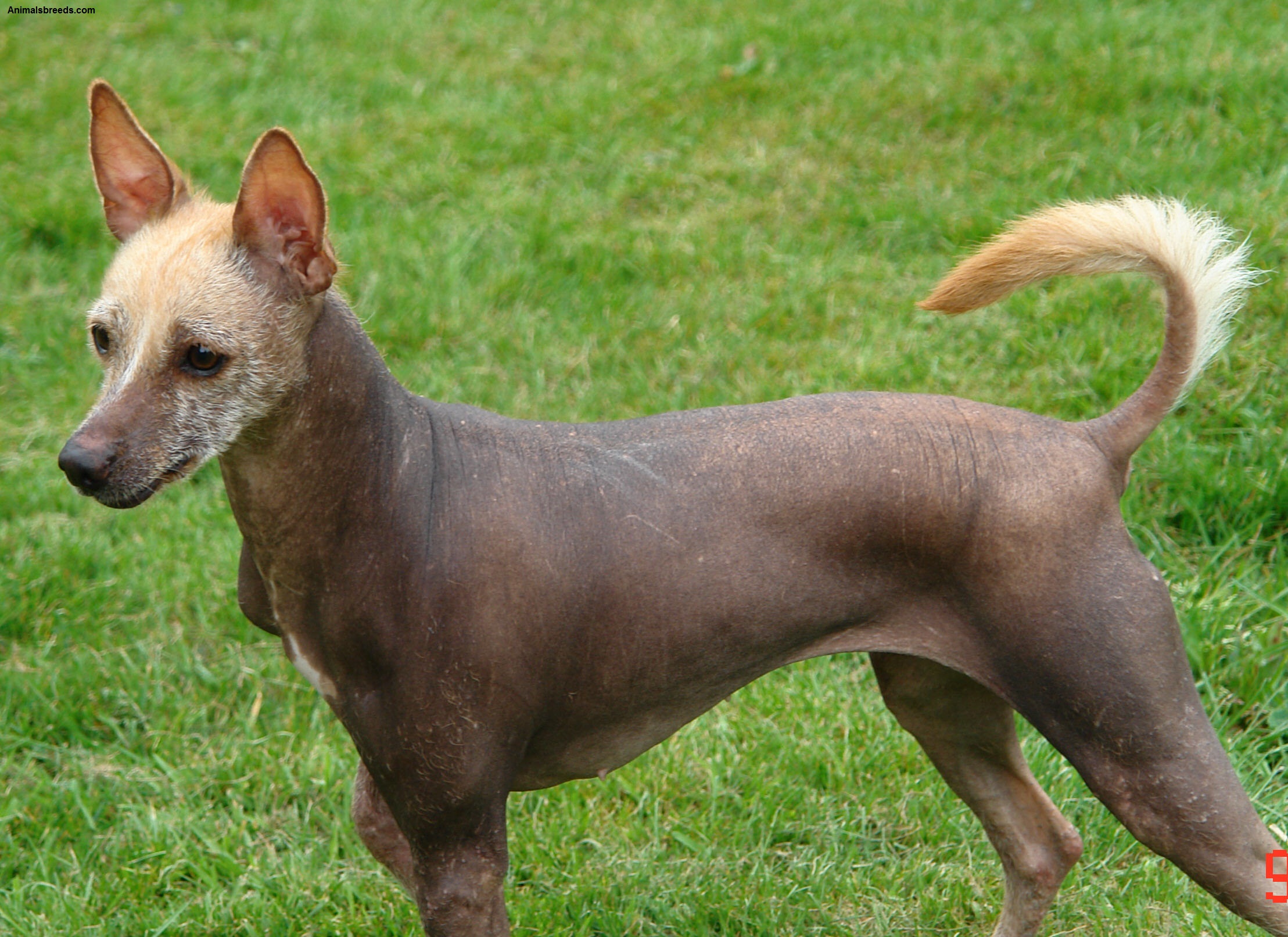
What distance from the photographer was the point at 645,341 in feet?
17.4

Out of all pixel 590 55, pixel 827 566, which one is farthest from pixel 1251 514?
pixel 590 55

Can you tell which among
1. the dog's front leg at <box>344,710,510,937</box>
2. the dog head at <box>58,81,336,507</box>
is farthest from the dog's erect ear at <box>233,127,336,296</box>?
the dog's front leg at <box>344,710,510,937</box>

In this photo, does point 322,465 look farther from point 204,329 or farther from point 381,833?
point 381,833

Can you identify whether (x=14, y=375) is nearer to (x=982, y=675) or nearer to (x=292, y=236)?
(x=292, y=236)

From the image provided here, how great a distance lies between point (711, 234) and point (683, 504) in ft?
11.7

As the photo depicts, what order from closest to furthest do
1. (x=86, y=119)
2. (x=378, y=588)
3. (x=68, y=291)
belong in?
(x=378, y=588), (x=68, y=291), (x=86, y=119)

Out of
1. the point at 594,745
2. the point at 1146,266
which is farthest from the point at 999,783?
the point at 1146,266

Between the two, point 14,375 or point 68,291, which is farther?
point 68,291

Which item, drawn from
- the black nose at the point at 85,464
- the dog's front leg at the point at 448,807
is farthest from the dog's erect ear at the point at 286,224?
the dog's front leg at the point at 448,807

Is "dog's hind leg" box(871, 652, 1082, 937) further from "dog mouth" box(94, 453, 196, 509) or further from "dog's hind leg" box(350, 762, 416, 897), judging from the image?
"dog mouth" box(94, 453, 196, 509)

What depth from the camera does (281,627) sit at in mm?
2471

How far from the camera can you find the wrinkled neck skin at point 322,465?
2.30 m

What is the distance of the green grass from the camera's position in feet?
11.1

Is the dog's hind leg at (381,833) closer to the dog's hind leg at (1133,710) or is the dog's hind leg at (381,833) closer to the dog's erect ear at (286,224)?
the dog's erect ear at (286,224)
